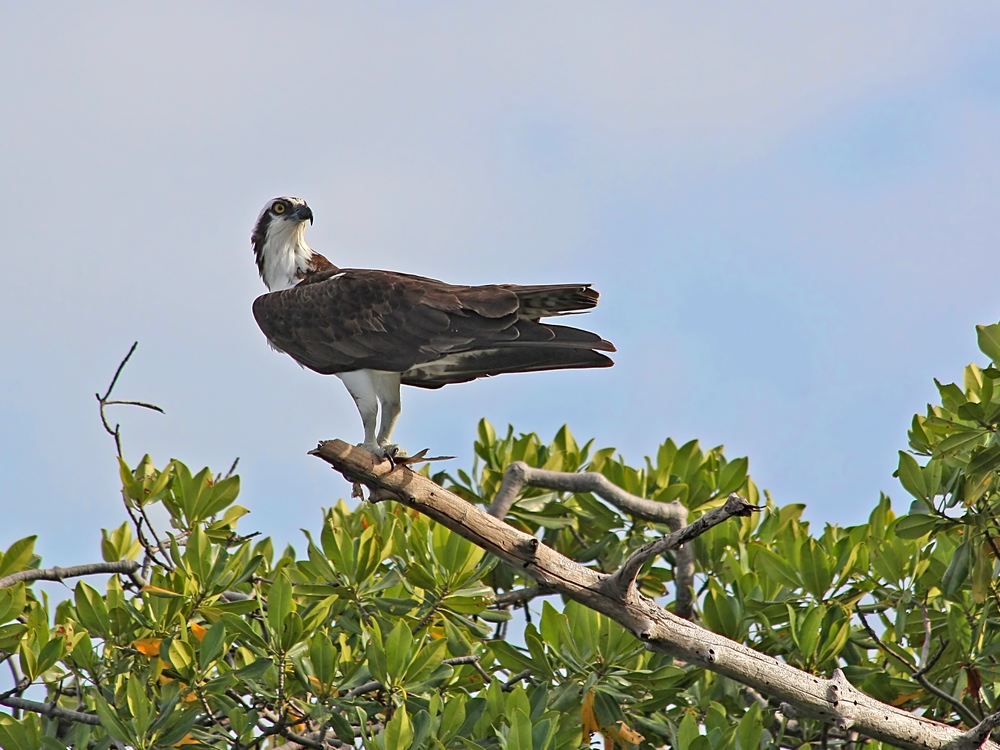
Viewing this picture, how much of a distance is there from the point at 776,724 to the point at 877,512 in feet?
5.50

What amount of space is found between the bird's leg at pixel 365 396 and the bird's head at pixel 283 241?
5.09 feet

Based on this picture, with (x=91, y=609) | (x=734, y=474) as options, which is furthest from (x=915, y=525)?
(x=91, y=609)

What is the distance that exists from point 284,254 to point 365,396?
203 centimetres

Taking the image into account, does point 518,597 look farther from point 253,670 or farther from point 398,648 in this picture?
point 253,670

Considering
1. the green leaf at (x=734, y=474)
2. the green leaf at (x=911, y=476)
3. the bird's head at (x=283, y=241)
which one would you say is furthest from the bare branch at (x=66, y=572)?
the green leaf at (x=911, y=476)

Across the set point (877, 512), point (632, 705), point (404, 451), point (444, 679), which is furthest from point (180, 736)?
point (877, 512)

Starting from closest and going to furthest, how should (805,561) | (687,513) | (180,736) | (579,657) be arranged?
1. (180,736)
2. (579,657)
3. (805,561)
4. (687,513)

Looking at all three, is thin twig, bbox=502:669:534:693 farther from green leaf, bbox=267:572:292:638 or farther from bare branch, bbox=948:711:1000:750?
bare branch, bbox=948:711:1000:750

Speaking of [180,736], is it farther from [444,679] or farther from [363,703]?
[444,679]

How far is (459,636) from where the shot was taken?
21.7 ft

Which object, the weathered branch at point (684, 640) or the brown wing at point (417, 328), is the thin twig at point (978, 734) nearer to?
the weathered branch at point (684, 640)

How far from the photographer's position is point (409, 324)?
7.22 m

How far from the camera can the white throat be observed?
870 centimetres

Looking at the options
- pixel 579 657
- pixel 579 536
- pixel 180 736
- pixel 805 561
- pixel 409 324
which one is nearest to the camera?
pixel 180 736
